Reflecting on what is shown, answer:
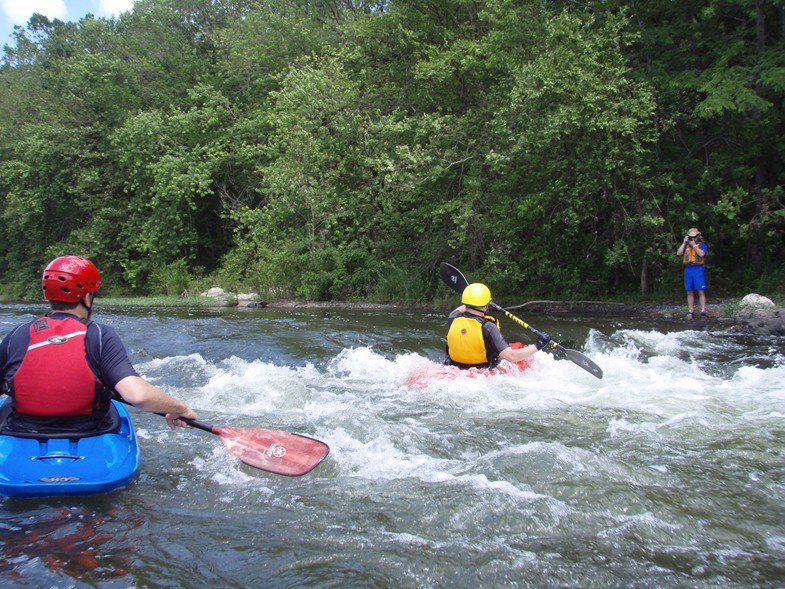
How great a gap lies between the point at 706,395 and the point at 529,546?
11.9 feet

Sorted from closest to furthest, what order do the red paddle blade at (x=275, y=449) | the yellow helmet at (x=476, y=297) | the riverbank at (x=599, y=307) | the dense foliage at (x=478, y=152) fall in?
the red paddle blade at (x=275, y=449)
the yellow helmet at (x=476, y=297)
the riverbank at (x=599, y=307)
the dense foliage at (x=478, y=152)

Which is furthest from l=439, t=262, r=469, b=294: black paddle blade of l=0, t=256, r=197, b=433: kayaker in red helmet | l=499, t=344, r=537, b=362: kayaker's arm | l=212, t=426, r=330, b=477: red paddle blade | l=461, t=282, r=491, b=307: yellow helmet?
l=0, t=256, r=197, b=433: kayaker in red helmet

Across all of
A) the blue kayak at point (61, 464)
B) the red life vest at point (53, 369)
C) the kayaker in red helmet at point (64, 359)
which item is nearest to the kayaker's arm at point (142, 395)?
the kayaker in red helmet at point (64, 359)

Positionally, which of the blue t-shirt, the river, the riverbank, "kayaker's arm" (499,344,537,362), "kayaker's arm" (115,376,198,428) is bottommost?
the river

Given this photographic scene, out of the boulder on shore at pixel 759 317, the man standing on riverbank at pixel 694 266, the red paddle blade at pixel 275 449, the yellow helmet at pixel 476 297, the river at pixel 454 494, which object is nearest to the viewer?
the river at pixel 454 494

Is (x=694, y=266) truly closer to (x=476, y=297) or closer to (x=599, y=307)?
(x=599, y=307)

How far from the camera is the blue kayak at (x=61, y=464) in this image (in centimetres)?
350

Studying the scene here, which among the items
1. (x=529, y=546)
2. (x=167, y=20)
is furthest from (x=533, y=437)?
(x=167, y=20)

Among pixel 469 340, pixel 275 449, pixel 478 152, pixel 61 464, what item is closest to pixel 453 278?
pixel 469 340

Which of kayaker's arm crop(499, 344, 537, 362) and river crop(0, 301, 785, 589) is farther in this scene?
kayaker's arm crop(499, 344, 537, 362)

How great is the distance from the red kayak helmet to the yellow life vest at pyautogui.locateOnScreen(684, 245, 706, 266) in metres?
9.81

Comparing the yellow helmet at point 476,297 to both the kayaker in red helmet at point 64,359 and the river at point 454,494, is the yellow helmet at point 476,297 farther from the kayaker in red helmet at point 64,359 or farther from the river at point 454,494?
the kayaker in red helmet at point 64,359

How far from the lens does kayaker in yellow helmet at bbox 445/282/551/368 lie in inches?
257

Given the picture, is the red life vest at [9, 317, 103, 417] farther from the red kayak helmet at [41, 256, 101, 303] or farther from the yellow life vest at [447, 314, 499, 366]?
the yellow life vest at [447, 314, 499, 366]
